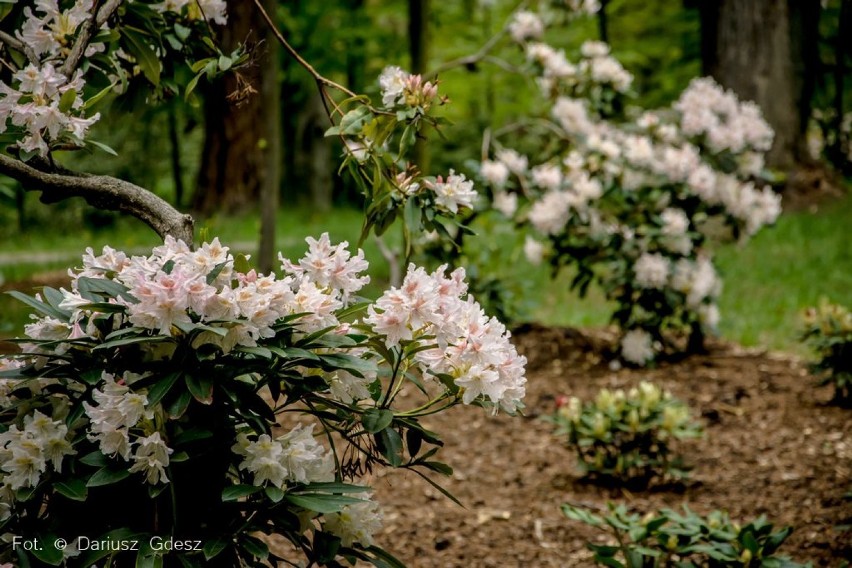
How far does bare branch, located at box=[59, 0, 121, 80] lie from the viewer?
191cm

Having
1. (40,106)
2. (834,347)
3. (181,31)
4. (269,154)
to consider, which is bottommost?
(834,347)

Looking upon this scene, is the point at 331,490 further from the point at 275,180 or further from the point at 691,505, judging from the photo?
the point at 275,180

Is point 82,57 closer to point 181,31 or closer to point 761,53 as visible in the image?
point 181,31

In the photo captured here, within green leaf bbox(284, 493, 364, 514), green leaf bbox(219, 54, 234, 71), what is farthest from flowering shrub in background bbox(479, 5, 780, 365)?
green leaf bbox(284, 493, 364, 514)

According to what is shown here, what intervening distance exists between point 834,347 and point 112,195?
144 inches

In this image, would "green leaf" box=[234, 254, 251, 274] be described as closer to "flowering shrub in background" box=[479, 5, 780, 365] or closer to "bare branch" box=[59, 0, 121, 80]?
"bare branch" box=[59, 0, 121, 80]

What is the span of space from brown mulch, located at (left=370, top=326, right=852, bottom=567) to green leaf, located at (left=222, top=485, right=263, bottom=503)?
58 cm

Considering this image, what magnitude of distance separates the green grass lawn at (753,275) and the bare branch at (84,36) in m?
3.73

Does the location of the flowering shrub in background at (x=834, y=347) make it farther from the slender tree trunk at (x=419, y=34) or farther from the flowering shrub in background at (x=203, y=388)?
the slender tree trunk at (x=419, y=34)

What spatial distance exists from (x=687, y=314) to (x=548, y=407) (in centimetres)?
118

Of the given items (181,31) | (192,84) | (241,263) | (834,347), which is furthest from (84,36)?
(834,347)

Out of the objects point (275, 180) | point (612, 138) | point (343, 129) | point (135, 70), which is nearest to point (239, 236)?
point (275, 180)

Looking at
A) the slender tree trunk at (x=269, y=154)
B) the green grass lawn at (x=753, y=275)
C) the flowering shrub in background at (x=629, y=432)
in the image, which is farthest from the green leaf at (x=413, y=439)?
the green grass lawn at (x=753, y=275)

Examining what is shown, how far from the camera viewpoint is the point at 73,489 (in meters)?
1.50
